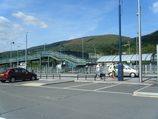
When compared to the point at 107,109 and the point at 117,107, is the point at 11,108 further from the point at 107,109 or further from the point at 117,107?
the point at 117,107

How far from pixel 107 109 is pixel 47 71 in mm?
40379

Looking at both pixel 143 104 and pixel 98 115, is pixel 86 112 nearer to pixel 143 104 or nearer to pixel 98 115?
pixel 98 115

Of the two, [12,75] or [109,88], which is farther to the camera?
[12,75]

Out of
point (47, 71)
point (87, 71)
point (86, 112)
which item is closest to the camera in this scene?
point (86, 112)

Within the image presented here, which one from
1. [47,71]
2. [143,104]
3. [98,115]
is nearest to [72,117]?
[98,115]

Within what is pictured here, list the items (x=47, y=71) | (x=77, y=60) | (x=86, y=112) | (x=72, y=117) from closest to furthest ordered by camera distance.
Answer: (x=72, y=117)
(x=86, y=112)
(x=47, y=71)
(x=77, y=60)

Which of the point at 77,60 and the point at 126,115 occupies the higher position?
the point at 77,60

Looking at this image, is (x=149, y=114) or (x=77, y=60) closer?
(x=149, y=114)

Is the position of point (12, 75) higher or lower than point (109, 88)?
higher

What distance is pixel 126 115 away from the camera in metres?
6.15

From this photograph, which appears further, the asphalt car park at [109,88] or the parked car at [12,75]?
the parked car at [12,75]

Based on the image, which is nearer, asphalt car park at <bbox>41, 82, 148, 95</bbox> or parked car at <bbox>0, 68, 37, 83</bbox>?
asphalt car park at <bbox>41, 82, 148, 95</bbox>

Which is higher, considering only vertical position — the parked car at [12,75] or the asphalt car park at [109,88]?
the parked car at [12,75]

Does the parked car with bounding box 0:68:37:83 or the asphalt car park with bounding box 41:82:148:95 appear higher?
the parked car with bounding box 0:68:37:83
